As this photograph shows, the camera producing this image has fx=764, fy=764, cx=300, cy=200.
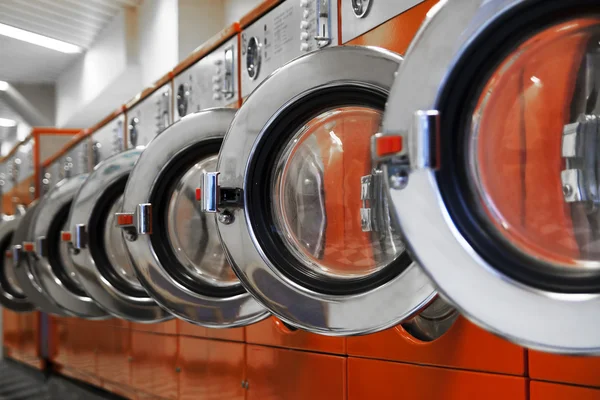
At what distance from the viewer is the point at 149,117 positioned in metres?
2.84

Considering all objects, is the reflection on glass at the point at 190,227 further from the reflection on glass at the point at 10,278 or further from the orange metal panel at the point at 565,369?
the reflection on glass at the point at 10,278

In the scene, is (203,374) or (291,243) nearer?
(291,243)

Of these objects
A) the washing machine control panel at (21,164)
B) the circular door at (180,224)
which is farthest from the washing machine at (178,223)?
the washing machine control panel at (21,164)

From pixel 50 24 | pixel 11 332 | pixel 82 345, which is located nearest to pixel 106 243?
pixel 82 345

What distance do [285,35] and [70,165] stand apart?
2.66 meters

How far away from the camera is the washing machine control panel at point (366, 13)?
4.69 feet

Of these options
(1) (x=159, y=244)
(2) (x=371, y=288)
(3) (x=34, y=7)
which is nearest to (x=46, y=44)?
(3) (x=34, y=7)

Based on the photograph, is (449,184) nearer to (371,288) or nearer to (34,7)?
(371,288)

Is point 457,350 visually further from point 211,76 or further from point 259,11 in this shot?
point 211,76

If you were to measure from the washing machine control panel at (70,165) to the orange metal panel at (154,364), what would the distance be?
0.98 meters

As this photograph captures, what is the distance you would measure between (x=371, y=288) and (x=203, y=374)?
1418 millimetres

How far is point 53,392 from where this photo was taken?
4.29 metres

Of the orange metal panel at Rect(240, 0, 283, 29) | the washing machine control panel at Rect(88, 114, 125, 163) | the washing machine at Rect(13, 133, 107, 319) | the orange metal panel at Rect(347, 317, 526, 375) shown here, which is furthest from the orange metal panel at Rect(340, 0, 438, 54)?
the washing machine control panel at Rect(88, 114, 125, 163)

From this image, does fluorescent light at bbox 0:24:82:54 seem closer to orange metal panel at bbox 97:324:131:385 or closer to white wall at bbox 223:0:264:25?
white wall at bbox 223:0:264:25
